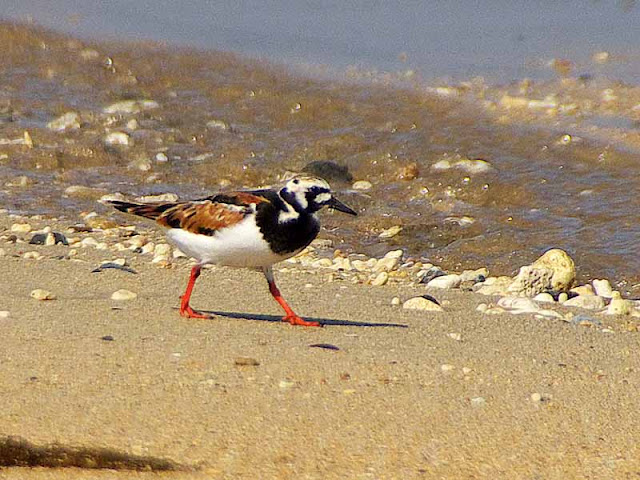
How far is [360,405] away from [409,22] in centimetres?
1002

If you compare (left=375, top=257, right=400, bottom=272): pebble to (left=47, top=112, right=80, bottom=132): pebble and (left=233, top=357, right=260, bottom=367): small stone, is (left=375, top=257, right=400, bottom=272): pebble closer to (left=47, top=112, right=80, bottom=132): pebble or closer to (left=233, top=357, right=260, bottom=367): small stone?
(left=233, top=357, right=260, bottom=367): small stone

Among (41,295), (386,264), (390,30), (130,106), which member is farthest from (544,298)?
(390,30)

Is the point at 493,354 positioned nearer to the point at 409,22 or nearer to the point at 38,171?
the point at 38,171

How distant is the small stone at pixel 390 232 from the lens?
721 centimetres

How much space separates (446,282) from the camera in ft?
19.5

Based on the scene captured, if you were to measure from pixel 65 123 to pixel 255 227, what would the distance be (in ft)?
17.7

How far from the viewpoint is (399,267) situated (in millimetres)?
6516

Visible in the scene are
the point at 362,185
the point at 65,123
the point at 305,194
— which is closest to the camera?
the point at 305,194

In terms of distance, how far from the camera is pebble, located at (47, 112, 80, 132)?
9492 mm

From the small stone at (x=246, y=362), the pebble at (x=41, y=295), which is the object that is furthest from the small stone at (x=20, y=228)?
the small stone at (x=246, y=362)

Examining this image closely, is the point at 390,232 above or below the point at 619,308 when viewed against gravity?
below

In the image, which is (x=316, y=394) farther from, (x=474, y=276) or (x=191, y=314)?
(x=474, y=276)

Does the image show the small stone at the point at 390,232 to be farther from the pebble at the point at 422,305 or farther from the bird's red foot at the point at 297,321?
the bird's red foot at the point at 297,321

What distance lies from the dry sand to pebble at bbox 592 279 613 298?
111cm
